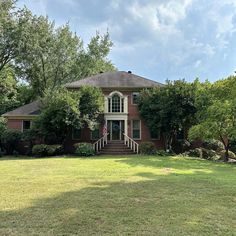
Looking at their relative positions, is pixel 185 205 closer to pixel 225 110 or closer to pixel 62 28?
pixel 225 110

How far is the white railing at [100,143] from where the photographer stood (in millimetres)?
24594

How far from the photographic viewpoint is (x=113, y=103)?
87.9ft

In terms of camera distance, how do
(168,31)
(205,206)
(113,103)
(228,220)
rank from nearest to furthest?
(228,220), (205,206), (168,31), (113,103)

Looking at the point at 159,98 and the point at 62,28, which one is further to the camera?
the point at 62,28

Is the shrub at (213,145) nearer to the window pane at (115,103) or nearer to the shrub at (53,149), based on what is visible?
the window pane at (115,103)

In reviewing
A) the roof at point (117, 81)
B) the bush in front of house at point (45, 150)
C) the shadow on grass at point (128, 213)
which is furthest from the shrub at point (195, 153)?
the shadow on grass at point (128, 213)

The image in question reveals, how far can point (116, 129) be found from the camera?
27.1 meters

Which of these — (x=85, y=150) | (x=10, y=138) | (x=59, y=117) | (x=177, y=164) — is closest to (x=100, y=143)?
(x=85, y=150)

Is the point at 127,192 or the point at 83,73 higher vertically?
the point at 83,73

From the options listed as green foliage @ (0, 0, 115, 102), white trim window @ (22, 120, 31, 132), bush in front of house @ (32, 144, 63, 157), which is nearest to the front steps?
bush in front of house @ (32, 144, 63, 157)

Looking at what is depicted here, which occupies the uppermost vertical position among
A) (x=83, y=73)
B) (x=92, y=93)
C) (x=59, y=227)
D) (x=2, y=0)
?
(x=2, y=0)

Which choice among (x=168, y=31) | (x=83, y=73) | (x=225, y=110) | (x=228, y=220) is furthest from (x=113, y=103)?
(x=228, y=220)

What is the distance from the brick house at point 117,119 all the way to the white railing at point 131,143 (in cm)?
51

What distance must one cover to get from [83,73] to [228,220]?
113 feet
